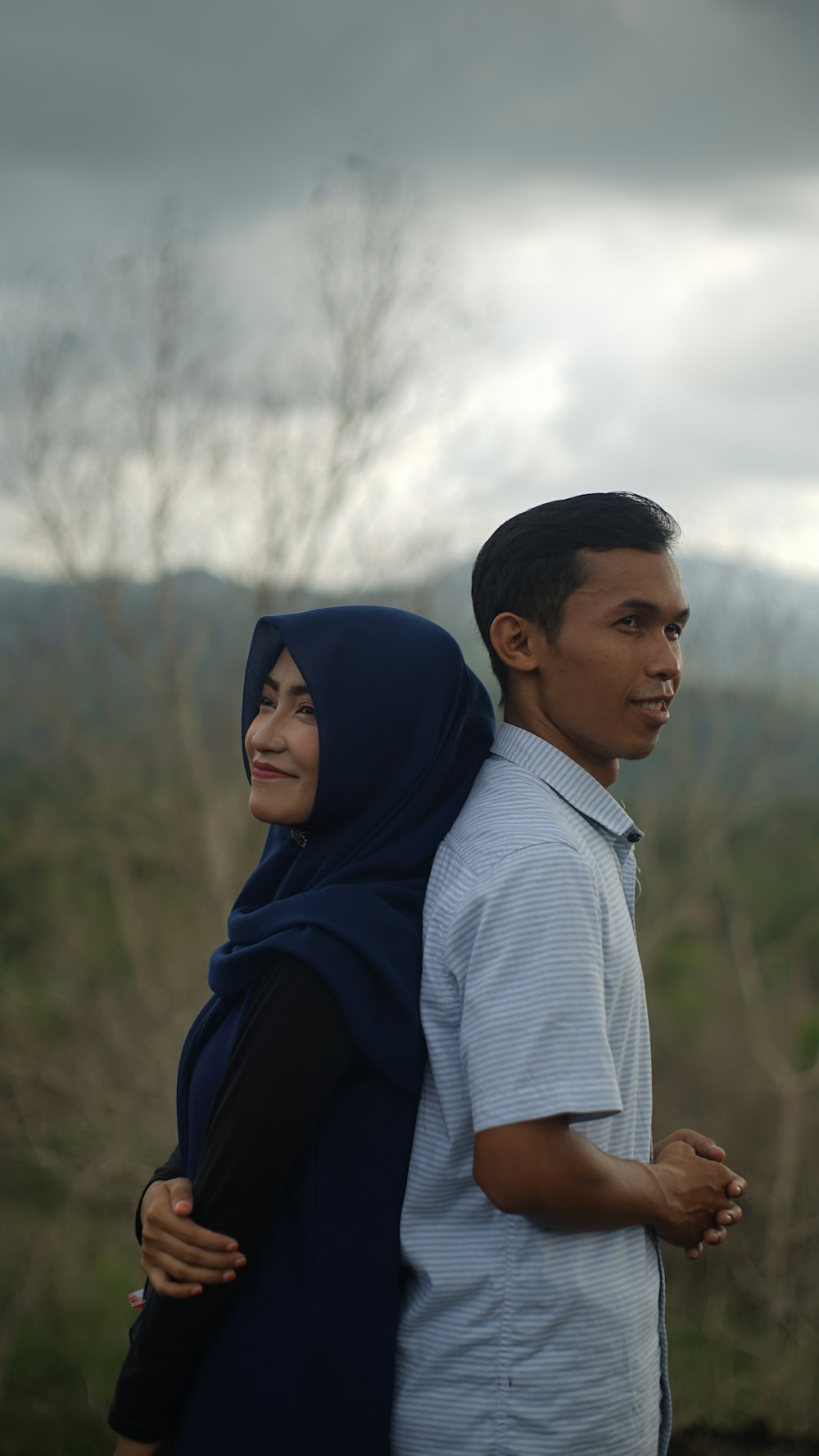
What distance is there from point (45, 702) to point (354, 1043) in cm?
1203

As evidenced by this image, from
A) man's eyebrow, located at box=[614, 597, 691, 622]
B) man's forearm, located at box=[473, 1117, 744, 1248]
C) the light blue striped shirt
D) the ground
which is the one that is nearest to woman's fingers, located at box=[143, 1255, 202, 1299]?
the light blue striped shirt

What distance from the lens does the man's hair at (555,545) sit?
1.54 m

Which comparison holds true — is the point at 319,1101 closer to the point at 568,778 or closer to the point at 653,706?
the point at 568,778

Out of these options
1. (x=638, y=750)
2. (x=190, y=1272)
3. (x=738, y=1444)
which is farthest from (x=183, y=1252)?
(x=738, y=1444)

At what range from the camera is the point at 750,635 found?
1287cm

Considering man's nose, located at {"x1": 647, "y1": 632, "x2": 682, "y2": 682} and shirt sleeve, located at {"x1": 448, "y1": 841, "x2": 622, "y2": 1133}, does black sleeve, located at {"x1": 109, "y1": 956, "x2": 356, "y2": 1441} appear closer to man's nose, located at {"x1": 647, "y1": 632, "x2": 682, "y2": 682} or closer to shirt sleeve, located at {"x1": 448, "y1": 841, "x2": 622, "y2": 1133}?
shirt sleeve, located at {"x1": 448, "y1": 841, "x2": 622, "y2": 1133}

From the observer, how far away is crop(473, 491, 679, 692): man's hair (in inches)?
60.6

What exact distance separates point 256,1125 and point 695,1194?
0.53 metres

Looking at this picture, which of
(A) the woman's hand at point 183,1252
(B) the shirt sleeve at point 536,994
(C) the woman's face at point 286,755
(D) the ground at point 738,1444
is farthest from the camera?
(D) the ground at point 738,1444

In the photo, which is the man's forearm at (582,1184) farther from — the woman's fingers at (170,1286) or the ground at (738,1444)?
the ground at (738,1444)

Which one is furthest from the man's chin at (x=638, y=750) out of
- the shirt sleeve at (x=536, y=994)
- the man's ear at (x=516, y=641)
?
the shirt sleeve at (x=536, y=994)

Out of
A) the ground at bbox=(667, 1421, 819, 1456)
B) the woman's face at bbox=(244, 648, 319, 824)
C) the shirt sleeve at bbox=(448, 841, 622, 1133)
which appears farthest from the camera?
the ground at bbox=(667, 1421, 819, 1456)

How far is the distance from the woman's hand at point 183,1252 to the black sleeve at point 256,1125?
2 cm

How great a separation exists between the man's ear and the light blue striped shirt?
23 cm
